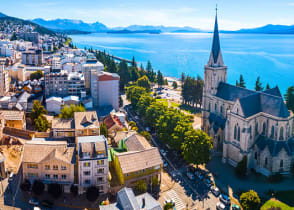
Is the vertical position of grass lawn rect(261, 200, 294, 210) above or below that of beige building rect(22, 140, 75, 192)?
below

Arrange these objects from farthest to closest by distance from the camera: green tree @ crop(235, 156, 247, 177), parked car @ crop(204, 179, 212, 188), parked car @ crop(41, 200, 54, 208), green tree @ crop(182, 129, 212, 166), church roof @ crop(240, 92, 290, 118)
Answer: green tree @ crop(182, 129, 212, 166) < church roof @ crop(240, 92, 290, 118) < green tree @ crop(235, 156, 247, 177) < parked car @ crop(204, 179, 212, 188) < parked car @ crop(41, 200, 54, 208)

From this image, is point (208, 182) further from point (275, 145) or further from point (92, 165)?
point (92, 165)

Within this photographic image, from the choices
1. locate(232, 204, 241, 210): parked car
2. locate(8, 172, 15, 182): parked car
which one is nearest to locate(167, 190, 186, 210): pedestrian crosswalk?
locate(232, 204, 241, 210): parked car

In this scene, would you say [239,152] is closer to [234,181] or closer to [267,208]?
[234,181]

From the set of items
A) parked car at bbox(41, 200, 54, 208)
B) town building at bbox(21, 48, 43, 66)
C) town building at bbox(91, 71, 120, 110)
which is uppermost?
town building at bbox(21, 48, 43, 66)

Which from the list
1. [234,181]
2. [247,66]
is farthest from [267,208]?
[247,66]

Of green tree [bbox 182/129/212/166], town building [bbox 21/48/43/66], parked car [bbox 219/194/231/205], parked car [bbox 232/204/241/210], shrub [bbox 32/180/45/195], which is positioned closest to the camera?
shrub [bbox 32/180/45/195]

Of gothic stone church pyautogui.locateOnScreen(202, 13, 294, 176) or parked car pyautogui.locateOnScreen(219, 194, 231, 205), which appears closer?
parked car pyautogui.locateOnScreen(219, 194, 231, 205)

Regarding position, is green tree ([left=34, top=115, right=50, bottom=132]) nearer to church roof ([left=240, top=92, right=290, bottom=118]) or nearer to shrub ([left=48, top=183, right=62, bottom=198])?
shrub ([left=48, top=183, right=62, bottom=198])
